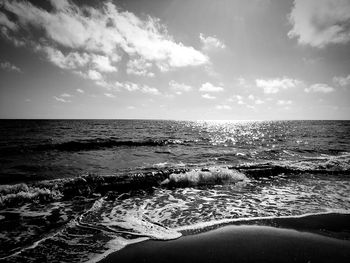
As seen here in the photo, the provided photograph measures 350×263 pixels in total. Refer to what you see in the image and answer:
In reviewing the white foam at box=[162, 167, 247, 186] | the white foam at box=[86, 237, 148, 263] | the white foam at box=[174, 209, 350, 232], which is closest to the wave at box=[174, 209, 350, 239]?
the white foam at box=[174, 209, 350, 232]

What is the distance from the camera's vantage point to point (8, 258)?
423 centimetres

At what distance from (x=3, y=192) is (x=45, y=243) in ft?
19.2

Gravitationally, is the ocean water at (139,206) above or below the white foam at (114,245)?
below

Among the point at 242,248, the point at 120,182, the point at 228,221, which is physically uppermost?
the point at 242,248

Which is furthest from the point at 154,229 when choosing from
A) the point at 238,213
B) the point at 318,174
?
the point at 318,174

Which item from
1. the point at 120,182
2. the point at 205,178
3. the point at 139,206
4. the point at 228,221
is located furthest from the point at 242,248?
the point at 120,182

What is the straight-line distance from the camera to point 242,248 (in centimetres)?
438

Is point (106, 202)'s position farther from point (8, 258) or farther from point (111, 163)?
point (111, 163)

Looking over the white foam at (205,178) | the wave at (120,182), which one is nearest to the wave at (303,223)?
the wave at (120,182)

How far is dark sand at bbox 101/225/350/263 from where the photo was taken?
4027 mm

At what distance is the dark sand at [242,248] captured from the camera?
4.03m

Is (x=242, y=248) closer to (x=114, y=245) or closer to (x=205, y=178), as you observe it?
(x=114, y=245)

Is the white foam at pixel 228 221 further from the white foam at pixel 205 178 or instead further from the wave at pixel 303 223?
the white foam at pixel 205 178

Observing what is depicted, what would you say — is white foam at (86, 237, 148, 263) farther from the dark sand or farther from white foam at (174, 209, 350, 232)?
white foam at (174, 209, 350, 232)
